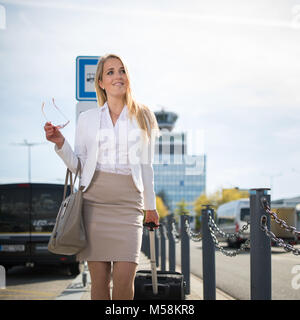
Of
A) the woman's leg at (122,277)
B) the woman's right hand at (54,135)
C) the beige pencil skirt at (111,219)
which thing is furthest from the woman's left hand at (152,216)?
the woman's right hand at (54,135)

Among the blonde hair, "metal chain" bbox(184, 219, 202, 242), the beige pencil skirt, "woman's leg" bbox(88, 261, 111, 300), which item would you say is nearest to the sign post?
"metal chain" bbox(184, 219, 202, 242)

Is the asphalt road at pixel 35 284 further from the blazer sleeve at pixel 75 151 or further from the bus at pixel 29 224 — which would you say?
the blazer sleeve at pixel 75 151

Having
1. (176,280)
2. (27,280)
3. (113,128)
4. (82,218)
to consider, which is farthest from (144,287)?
(27,280)

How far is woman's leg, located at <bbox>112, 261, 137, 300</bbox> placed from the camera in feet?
9.35

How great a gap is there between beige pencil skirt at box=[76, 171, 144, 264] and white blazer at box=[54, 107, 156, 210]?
0.22 ft

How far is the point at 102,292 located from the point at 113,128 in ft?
3.35

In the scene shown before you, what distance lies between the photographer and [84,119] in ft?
10.1

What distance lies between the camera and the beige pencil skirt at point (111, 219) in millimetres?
2857

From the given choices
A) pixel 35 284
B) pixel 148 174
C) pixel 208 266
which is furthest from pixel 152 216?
pixel 35 284

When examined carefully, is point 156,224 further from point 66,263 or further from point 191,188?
point 191,188

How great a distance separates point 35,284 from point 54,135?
6.13 metres

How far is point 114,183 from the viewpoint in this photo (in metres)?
2.89

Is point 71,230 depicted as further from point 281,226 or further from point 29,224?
point 29,224

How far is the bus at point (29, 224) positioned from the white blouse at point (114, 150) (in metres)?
6.67
